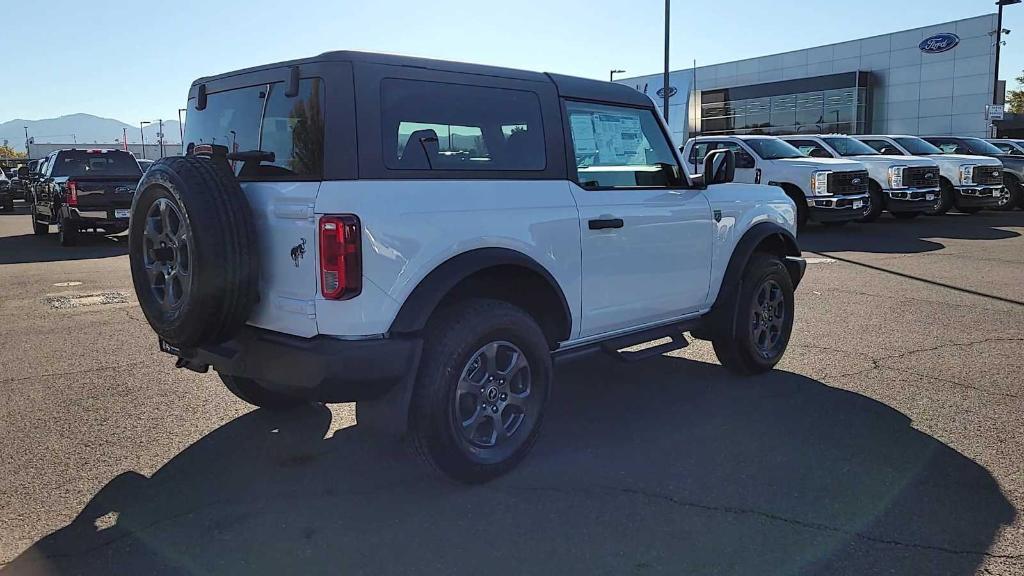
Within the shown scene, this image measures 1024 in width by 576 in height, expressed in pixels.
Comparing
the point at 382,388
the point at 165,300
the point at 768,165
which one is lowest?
the point at 382,388

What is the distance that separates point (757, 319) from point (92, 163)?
1445 centimetres

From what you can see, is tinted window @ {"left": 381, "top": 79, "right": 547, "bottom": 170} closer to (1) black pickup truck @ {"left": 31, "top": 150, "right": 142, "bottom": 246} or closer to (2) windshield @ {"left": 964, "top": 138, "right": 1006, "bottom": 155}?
(1) black pickup truck @ {"left": 31, "top": 150, "right": 142, "bottom": 246}

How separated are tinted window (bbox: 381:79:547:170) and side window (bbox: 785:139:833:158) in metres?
13.5

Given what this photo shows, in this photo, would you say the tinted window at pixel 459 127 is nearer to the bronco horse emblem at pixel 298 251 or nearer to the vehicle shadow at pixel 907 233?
the bronco horse emblem at pixel 298 251

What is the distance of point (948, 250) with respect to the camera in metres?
12.5

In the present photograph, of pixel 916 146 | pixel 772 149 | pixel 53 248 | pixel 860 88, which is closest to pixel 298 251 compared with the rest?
pixel 53 248

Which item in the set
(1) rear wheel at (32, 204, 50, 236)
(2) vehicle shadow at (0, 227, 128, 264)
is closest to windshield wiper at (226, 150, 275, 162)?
(2) vehicle shadow at (0, 227, 128, 264)

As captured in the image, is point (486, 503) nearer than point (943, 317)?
Yes

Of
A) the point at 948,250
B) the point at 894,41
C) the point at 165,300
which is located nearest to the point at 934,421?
the point at 165,300

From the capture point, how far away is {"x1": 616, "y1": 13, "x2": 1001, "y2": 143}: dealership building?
3512 centimetres

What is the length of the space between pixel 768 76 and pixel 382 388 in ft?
148

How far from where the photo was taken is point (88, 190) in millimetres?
14367

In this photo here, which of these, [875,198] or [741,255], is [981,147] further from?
[741,255]

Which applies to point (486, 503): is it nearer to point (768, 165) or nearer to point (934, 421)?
point (934, 421)
